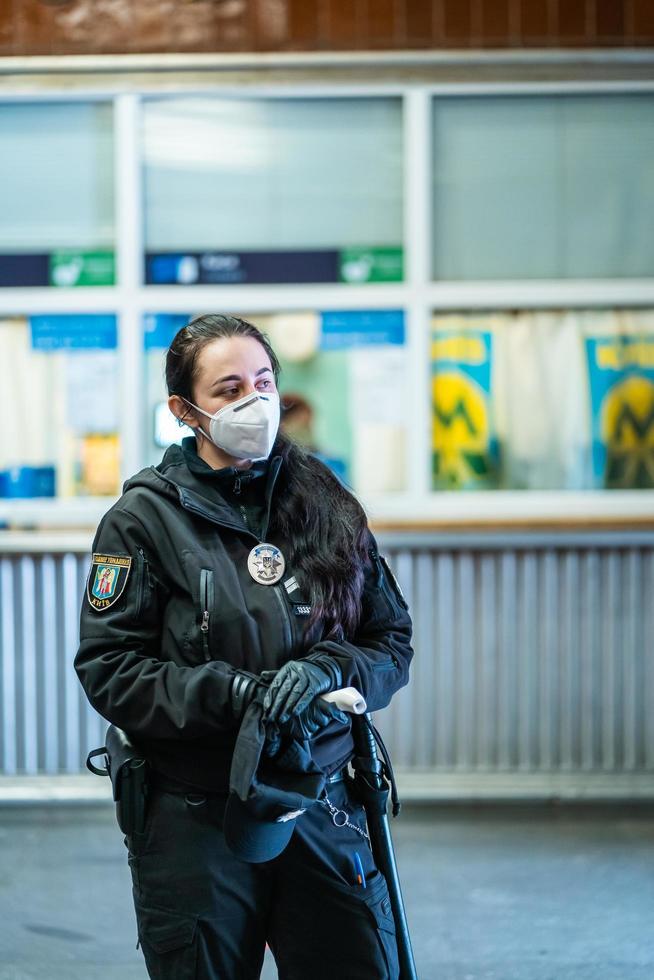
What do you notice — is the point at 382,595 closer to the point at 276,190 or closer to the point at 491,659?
the point at 491,659

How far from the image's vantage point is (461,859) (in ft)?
15.2

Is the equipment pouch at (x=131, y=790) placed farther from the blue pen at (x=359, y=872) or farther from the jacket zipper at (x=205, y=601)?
the blue pen at (x=359, y=872)

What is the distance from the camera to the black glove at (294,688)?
2010 millimetres

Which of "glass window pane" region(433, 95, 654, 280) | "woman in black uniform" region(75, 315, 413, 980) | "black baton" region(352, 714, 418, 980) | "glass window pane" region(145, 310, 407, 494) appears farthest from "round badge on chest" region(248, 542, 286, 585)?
"glass window pane" region(433, 95, 654, 280)

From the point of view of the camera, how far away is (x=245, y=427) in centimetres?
228

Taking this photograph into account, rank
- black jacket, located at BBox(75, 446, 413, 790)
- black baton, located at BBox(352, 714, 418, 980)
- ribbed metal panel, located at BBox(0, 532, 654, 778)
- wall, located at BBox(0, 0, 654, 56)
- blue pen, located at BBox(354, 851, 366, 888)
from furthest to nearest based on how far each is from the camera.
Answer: ribbed metal panel, located at BBox(0, 532, 654, 778), wall, located at BBox(0, 0, 654, 56), black baton, located at BBox(352, 714, 418, 980), blue pen, located at BBox(354, 851, 366, 888), black jacket, located at BBox(75, 446, 413, 790)

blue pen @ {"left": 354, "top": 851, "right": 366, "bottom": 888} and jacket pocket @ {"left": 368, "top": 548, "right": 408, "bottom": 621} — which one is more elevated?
jacket pocket @ {"left": 368, "top": 548, "right": 408, "bottom": 621}

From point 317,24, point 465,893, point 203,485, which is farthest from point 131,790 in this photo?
point 317,24

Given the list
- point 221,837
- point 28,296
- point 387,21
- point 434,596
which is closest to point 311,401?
point 434,596

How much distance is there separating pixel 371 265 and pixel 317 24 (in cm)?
112

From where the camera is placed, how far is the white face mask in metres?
2.28

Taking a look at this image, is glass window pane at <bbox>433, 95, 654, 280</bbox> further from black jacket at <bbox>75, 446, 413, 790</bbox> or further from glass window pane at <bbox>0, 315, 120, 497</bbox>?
black jacket at <bbox>75, 446, 413, 790</bbox>

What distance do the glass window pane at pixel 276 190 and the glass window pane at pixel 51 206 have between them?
24cm

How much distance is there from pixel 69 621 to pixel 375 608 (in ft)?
10.6
